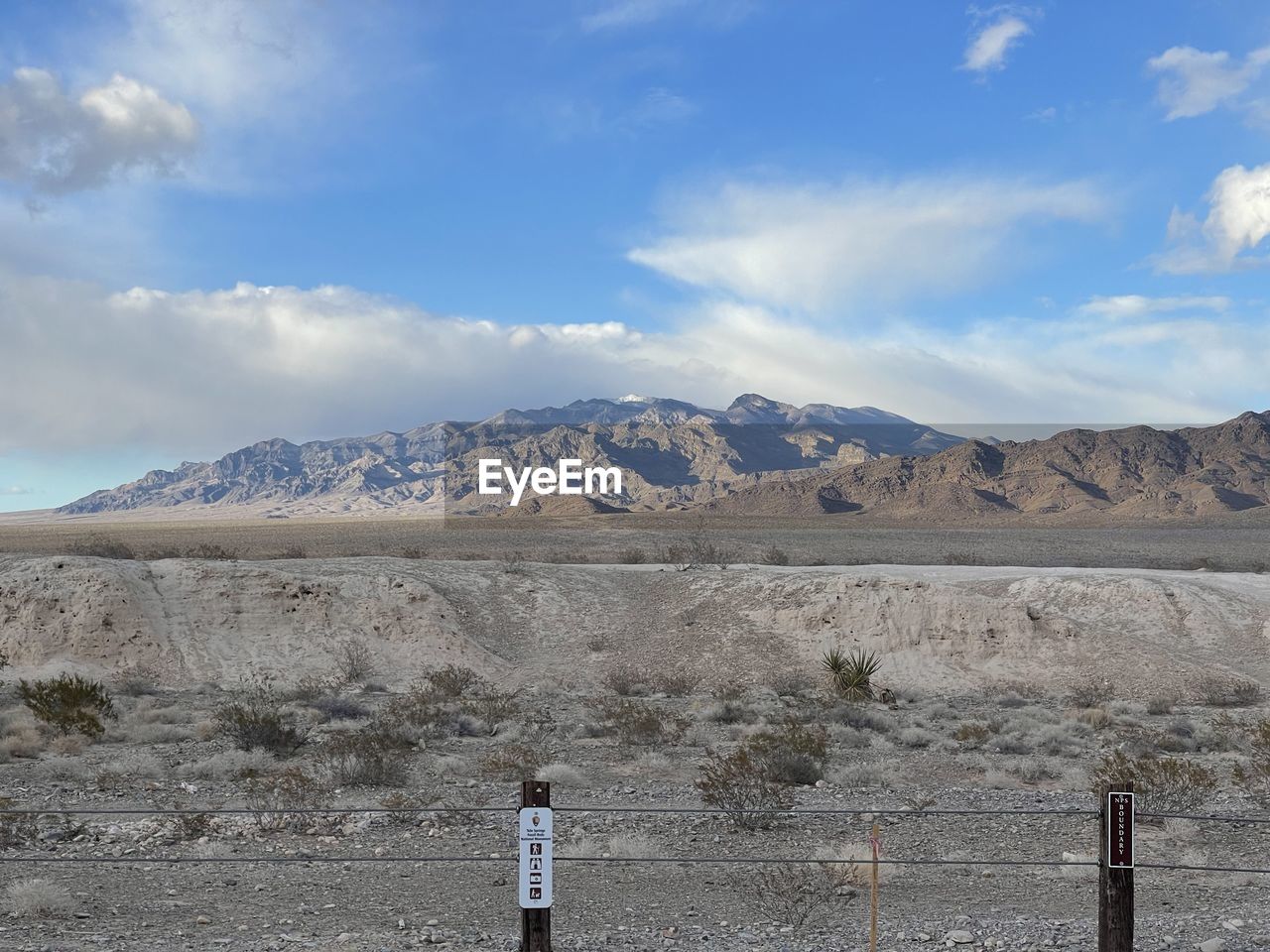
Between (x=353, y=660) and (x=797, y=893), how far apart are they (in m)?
20.9

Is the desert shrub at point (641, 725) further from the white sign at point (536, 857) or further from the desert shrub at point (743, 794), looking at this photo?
the white sign at point (536, 857)

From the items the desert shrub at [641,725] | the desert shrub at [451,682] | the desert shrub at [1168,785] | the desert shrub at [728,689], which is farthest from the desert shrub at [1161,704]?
the desert shrub at [451,682]

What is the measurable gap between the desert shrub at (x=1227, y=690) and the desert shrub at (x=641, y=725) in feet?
43.8

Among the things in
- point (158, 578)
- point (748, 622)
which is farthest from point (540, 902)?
point (158, 578)

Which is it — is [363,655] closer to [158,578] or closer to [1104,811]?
[158,578]

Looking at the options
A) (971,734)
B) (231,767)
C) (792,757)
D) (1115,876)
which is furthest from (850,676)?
(1115,876)

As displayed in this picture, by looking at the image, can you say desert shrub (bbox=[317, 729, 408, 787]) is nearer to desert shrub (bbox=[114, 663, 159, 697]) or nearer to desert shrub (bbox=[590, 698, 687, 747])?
desert shrub (bbox=[590, 698, 687, 747])

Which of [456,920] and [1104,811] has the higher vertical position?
[1104,811]

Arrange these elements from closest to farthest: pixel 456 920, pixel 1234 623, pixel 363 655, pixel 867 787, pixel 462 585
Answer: pixel 456 920 → pixel 867 787 → pixel 363 655 → pixel 1234 623 → pixel 462 585

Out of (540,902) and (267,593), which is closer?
(540,902)

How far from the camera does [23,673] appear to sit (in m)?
26.7

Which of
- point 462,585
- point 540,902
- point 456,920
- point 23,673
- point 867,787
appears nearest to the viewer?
point 540,902

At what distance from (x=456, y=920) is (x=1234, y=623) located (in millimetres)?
28755

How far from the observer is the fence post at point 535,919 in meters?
6.75
